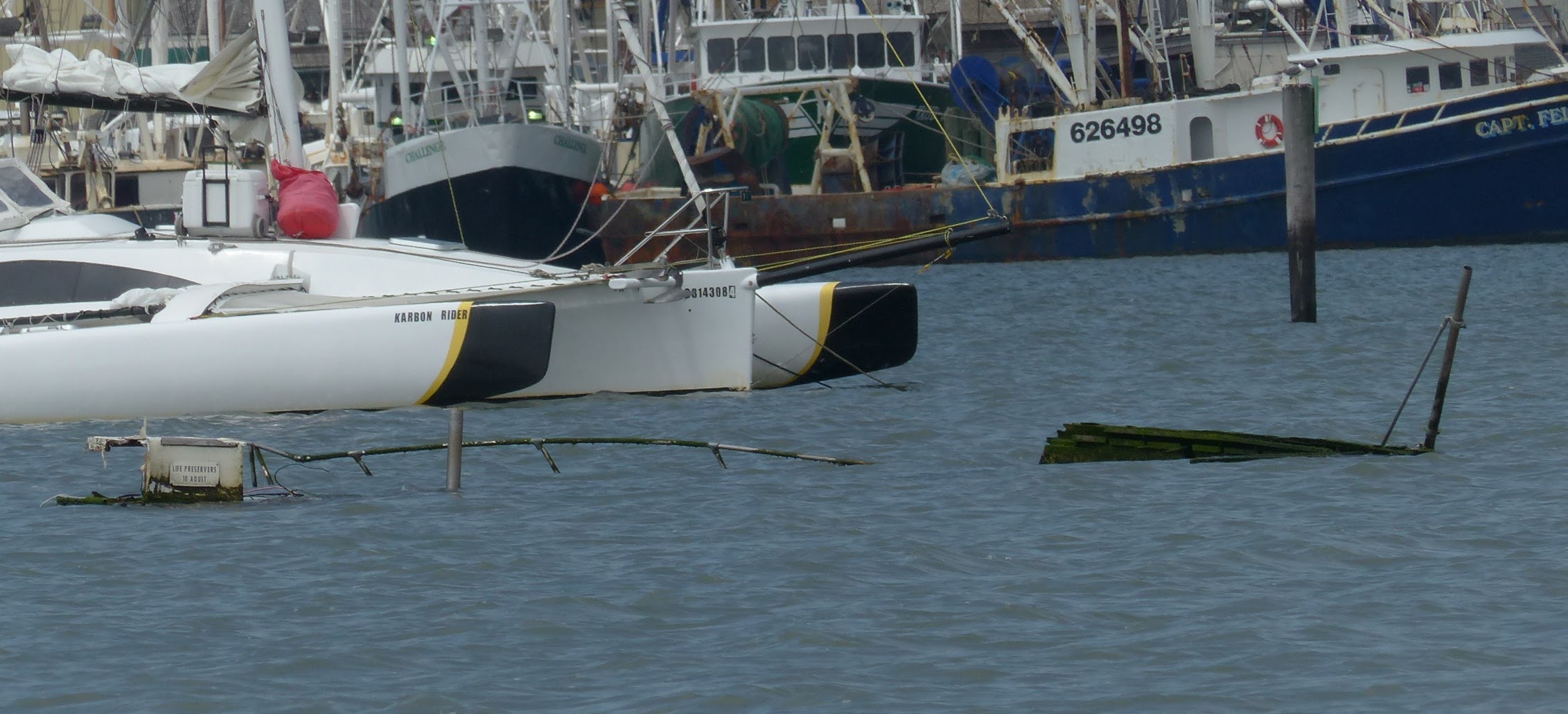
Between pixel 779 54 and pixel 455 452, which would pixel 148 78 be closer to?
pixel 455 452

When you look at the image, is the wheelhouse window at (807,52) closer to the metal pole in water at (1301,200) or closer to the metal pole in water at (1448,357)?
the metal pole in water at (1301,200)

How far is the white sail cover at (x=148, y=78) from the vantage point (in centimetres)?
1936

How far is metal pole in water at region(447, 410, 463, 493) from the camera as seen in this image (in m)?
12.2

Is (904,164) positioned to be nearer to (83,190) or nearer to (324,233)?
(83,190)

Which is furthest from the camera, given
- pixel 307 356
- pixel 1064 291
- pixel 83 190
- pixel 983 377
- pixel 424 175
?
pixel 83 190

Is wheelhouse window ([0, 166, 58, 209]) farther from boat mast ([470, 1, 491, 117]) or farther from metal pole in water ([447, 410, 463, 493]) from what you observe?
boat mast ([470, 1, 491, 117])

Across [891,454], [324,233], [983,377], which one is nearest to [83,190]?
[324,233]

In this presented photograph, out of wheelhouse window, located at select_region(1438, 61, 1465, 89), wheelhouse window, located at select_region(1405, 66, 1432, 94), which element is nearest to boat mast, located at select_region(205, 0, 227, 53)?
wheelhouse window, located at select_region(1405, 66, 1432, 94)

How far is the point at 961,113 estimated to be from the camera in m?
40.7

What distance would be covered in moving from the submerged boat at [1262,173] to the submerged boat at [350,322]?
50.9ft

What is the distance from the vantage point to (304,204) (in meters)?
18.1

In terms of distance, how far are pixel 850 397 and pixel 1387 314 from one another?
9343 mm

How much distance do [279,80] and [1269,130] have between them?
67.4 feet

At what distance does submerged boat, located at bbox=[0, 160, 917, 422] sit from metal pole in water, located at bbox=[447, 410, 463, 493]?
2833mm
